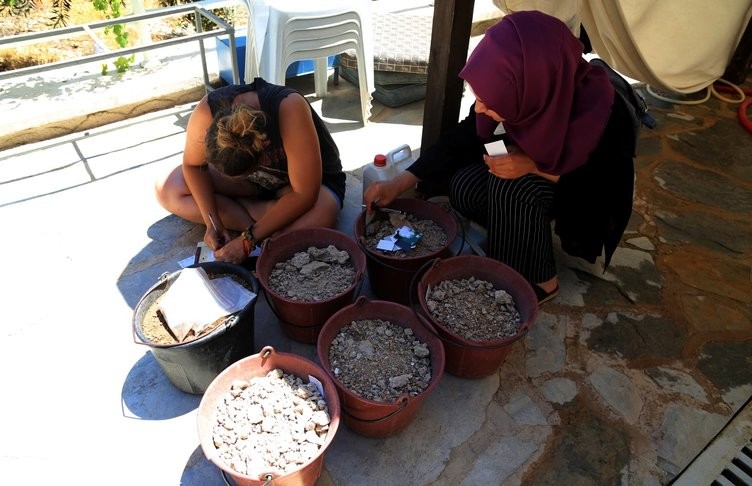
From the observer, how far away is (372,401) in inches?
60.5

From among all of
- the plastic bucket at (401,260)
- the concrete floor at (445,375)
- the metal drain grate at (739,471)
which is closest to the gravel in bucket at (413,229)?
the plastic bucket at (401,260)

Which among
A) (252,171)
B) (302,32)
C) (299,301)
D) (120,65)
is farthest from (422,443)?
(120,65)

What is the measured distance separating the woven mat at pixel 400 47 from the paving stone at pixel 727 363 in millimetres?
2144

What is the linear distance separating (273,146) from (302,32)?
118 centimetres

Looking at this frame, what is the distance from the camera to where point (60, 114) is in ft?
10.2

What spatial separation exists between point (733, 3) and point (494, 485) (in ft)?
9.94

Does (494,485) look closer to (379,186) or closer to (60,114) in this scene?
(379,186)

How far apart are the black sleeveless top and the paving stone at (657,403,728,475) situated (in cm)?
155

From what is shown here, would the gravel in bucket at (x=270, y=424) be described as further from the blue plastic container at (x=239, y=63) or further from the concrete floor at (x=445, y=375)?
the blue plastic container at (x=239, y=63)

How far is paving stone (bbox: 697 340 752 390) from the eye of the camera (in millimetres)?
1950

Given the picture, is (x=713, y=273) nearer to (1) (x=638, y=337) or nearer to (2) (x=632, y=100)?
(1) (x=638, y=337)

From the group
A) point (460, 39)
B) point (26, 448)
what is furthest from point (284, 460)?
Result: point (460, 39)

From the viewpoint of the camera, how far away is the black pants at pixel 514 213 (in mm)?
1966

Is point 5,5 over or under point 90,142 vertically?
over
